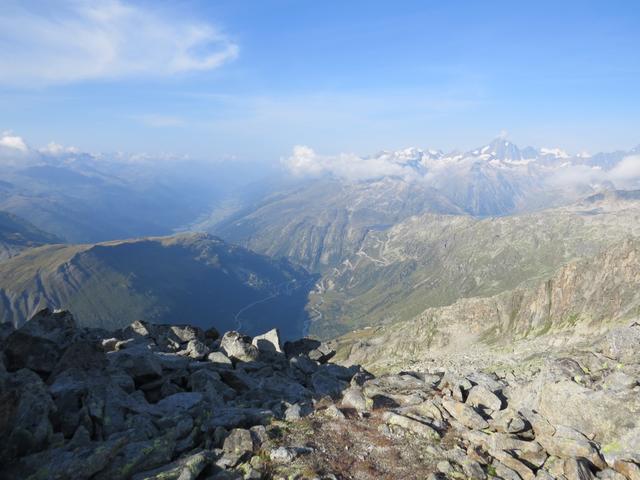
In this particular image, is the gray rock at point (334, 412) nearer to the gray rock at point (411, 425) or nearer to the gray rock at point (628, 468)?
the gray rock at point (411, 425)

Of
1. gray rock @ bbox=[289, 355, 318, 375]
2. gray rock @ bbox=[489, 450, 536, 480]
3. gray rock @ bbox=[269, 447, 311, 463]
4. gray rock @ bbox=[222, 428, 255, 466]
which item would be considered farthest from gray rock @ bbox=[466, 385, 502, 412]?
gray rock @ bbox=[289, 355, 318, 375]

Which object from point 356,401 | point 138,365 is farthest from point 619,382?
point 138,365

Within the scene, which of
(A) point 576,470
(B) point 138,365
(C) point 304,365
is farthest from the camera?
(C) point 304,365

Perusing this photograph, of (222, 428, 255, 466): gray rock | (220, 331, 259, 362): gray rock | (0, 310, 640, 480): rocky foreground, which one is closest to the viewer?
(0, 310, 640, 480): rocky foreground

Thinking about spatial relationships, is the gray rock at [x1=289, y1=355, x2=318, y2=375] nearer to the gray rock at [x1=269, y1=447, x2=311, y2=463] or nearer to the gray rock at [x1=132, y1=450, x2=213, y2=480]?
the gray rock at [x1=269, y1=447, x2=311, y2=463]

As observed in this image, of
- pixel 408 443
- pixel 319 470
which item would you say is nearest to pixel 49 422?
Result: pixel 319 470

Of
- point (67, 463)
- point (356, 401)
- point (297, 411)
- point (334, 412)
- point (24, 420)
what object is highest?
point (24, 420)

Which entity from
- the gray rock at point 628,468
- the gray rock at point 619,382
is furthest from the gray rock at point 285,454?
the gray rock at point 619,382

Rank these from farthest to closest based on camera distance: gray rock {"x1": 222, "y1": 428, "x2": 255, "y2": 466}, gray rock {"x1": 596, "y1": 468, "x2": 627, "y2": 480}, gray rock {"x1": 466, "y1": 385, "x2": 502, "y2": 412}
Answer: gray rock {"x1": 466, "y1": 385, "x2": 502, "y2": 412}, gray rock {"x1": 222, "y1": 428, "x2": 255, "y2": 466}, gray rock {"x1": 596, "y1": 468, "x2": 627, "y2": 480}

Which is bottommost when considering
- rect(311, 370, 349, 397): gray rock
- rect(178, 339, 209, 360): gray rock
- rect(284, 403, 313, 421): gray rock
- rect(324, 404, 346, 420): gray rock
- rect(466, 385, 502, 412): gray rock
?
rect(311, 370, 349, 397): gray rock

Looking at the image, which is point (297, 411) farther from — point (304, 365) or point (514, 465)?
point (304, 365)
